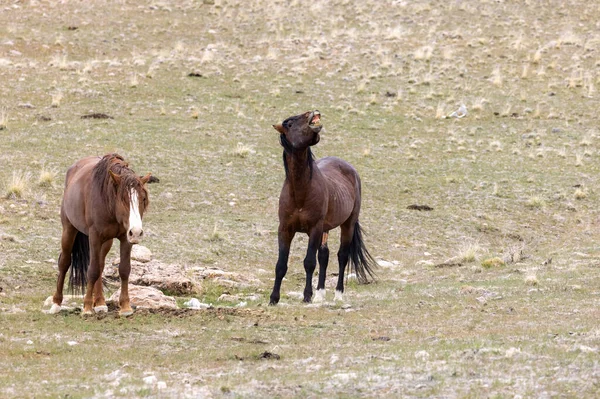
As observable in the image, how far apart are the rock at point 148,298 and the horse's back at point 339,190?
2.69 metres

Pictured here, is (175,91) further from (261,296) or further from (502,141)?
(261,296)

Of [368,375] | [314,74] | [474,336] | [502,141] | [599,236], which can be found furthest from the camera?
[314,74]

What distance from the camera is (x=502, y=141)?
29.0 meters

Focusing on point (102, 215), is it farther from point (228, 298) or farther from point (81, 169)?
point (228, 298)

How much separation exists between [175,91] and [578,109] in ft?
47.1

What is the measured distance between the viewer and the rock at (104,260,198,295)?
43.9 ft


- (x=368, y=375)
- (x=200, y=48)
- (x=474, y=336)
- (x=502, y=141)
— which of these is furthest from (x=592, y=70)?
(x=368, y=375)

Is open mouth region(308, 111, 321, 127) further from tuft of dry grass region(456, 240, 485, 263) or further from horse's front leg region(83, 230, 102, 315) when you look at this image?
tuft of dry grass region(456, 240, 485, 263)

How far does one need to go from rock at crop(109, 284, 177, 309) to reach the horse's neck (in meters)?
2.20

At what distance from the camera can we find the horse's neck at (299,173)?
12244 millimetres

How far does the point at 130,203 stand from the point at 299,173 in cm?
278

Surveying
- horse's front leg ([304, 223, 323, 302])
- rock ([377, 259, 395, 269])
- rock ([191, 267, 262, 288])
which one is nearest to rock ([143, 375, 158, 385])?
horse's front leg ([304, 223, 323, 302])

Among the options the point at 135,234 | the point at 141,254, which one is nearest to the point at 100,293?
the point at 135,234

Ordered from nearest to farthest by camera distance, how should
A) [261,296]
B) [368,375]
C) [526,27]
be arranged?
[368,375] < [261,296] < [526,27]
